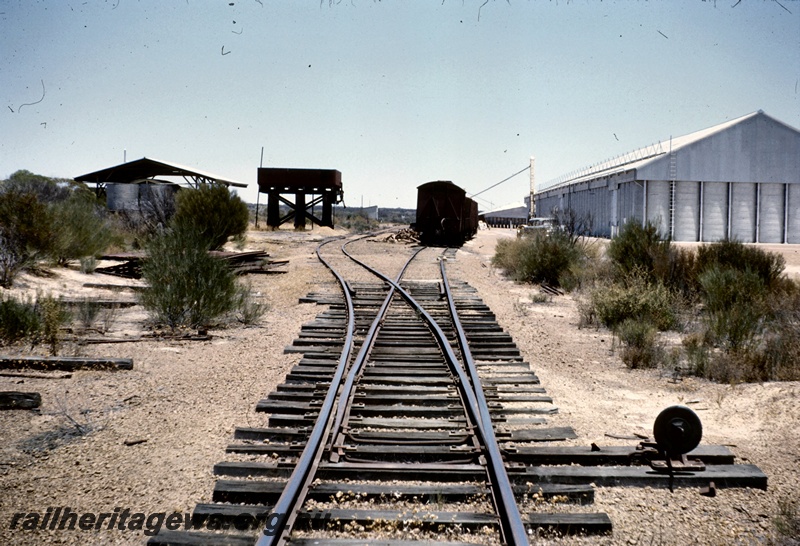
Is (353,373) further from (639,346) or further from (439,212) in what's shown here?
(439,212)

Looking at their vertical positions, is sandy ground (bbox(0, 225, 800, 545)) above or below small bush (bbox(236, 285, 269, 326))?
below

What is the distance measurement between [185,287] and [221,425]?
5532 millimetres

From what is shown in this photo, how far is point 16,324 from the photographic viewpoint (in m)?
8.83

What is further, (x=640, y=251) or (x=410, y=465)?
(x=640, y=251)

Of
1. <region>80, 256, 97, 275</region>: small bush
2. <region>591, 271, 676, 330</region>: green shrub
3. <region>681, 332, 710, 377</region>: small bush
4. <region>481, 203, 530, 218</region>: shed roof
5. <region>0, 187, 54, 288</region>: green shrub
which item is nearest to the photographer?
<region>681, 332, 710, 377</region>: small bush

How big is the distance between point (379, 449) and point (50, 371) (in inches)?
182

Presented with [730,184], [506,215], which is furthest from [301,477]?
[506,215]

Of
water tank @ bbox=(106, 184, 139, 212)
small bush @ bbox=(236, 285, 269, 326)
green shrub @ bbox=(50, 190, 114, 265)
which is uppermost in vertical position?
water tank @ bbox=(106, 184, 139, 212)

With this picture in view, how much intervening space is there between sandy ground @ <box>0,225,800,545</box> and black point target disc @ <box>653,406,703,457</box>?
1.11 ft

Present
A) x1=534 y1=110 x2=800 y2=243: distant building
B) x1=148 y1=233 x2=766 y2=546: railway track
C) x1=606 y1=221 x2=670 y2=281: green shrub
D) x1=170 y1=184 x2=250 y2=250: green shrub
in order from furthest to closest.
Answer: x1=534 y1=110 x2=800 y2=243: distant building, x1=170 y1=184 x2=250 y2=250: green shrub, x1=606 y1=221 x2=670 y2=281: green shrub, x1=148 y1=233 x2=766 y2=546: railway track

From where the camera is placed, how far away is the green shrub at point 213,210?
23.6 metres

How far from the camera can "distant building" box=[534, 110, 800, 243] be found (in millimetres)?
35375

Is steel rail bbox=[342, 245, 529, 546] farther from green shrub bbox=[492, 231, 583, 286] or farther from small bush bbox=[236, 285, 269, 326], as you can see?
green shrub bbox=[492, 231, 583, 286]

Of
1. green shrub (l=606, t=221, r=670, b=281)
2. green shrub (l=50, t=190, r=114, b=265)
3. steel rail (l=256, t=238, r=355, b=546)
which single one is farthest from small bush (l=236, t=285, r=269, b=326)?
green shrub (l=606, t=221, r=670, b=281)
